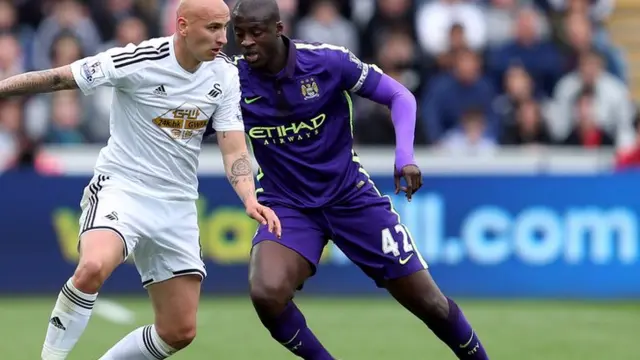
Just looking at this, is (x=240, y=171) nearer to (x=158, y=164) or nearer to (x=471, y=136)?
(x=158, y=164)

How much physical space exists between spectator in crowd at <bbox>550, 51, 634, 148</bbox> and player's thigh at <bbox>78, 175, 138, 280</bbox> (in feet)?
29.4

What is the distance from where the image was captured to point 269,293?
7625 mm

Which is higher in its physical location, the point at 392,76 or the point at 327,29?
the point at 327,29

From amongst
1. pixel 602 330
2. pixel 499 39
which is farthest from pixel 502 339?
pixel 499 39

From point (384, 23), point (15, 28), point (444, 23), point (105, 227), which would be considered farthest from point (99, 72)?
point (444, 23)

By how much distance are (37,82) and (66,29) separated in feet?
28.9

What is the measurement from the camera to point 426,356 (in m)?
10.1

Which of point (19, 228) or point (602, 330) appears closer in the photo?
point (602, 330)

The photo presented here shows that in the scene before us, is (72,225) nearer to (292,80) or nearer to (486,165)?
(486,165)

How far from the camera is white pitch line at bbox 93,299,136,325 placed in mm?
12252

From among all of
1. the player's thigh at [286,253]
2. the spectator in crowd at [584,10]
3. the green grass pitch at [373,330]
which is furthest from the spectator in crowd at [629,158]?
the player's thigh at [286,253]

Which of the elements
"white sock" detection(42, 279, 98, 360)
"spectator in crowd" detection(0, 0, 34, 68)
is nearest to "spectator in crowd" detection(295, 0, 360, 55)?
"spectator in crowd" detection(0, 0, 34, 68)

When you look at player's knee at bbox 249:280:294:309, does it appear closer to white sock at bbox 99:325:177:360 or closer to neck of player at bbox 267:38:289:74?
white sock at bbox 99:325:177:360

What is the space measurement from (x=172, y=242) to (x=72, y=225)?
656cm
